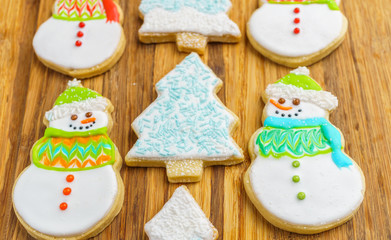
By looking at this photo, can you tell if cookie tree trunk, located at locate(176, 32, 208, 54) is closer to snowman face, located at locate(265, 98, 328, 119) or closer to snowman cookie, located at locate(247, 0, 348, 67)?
snowman cookie, located at locate(247, 0, 348, 67)

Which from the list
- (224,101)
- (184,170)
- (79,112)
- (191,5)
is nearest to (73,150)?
(79,112)

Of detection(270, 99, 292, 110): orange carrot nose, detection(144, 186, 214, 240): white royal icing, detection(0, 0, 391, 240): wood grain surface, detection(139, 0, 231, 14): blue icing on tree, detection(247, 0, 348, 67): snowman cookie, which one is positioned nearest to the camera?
detection(144, 186, 214, 240): white royal icing

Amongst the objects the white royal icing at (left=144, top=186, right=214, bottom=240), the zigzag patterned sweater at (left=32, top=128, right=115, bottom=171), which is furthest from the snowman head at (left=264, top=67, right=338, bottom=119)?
the zigzag patterned sweater at (left=32, top=128, right=115, bottom=171)

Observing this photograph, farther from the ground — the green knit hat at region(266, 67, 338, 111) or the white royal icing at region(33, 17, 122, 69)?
the white royal icing at region(33, 17, 122, 69)

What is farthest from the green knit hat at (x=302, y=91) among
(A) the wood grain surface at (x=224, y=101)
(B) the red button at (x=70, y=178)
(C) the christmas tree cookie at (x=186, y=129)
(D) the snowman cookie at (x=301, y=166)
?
(B) the red button at (x=70, y=178)

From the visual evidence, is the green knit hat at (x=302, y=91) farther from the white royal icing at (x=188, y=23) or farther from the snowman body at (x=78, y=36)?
the snowman body at (x=78, y=36)

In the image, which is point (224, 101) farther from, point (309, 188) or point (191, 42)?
point (309, 188)

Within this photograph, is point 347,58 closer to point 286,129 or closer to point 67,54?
point 286,129
